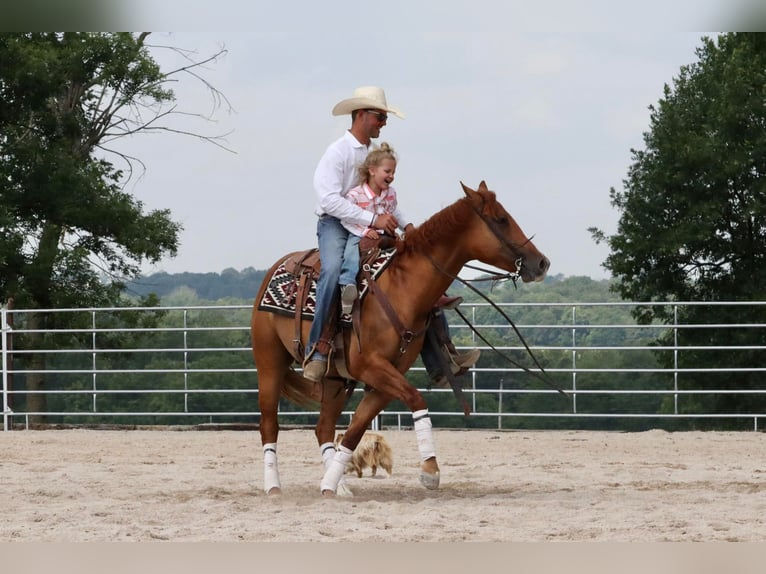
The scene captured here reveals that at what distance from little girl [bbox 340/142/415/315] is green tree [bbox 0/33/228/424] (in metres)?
12.6

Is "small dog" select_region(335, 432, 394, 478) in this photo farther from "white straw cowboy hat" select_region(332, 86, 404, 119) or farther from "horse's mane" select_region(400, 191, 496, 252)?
"white straw cowboy hat" select_region(332, 86, 404, 119)

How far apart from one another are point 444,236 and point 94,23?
10.1ft

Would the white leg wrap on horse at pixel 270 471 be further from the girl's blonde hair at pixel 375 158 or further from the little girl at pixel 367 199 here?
the girl's blonde hair at pixel 375 158

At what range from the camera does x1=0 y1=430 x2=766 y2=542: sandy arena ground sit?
4602 millimetres

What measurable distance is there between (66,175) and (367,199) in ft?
44.5

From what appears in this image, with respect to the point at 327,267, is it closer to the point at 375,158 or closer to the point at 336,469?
the point at 375,158

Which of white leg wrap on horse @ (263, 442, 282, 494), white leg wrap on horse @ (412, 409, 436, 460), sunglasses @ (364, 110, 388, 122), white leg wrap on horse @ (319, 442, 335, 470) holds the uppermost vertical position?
sunglasses @ (364, 110, 388, 122)

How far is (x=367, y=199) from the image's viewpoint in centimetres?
562

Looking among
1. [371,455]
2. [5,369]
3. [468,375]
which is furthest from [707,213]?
[371,455]

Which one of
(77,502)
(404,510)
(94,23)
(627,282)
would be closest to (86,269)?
(627,282)

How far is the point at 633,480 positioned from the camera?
269 inches

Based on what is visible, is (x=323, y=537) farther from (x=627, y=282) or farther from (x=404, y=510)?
(x=627, y=282)

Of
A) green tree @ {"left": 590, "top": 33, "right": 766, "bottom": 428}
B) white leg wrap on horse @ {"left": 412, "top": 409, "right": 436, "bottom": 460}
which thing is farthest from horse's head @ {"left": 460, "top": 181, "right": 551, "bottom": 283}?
green tree @ {"left": 590, "top": 33, "right": 766, "bottom": 428}

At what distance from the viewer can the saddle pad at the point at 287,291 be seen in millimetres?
5692
